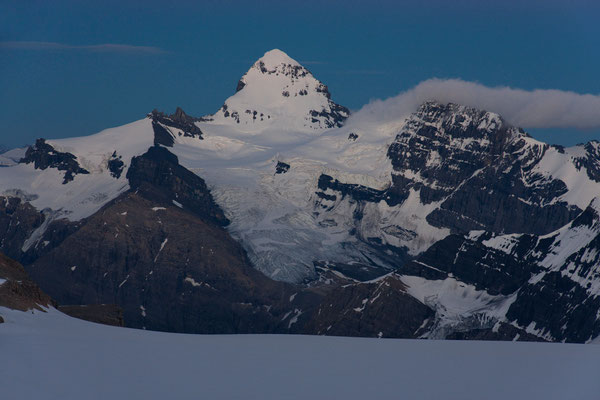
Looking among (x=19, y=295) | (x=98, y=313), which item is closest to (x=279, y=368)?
(x=19, y=295)

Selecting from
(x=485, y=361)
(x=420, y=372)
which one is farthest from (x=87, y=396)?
(x=485, y=361)

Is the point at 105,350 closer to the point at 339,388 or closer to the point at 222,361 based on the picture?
the point at 222,361

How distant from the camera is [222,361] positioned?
72688 mm

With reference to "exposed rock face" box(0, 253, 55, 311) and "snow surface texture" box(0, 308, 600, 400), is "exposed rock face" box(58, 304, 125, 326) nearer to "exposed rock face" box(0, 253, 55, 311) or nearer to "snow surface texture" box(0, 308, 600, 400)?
"exposed rock face" box(0, 253, 55, 311)

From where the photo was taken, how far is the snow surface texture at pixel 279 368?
6353cm

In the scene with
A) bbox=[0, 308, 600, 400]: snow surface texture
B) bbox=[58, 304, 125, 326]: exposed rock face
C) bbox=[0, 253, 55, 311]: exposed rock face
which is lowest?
bbox=[58, 304, 125, 326]: exposed rock face

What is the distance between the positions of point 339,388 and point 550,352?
65.6 feet

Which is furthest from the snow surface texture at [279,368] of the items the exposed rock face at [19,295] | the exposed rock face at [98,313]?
the exposed rock face at [98,313]

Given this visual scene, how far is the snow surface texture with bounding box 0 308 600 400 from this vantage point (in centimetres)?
6353

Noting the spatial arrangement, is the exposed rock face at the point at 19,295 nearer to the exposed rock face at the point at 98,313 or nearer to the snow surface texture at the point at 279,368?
the snow surface texture at the point at 279,368

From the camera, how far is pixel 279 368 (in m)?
70.3

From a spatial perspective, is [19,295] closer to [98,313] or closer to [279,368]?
[279,368]

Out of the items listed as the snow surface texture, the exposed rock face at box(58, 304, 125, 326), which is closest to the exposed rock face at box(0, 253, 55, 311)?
the snow surface texture

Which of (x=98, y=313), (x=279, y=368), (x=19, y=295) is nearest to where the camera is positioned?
(x=279, y=368)
